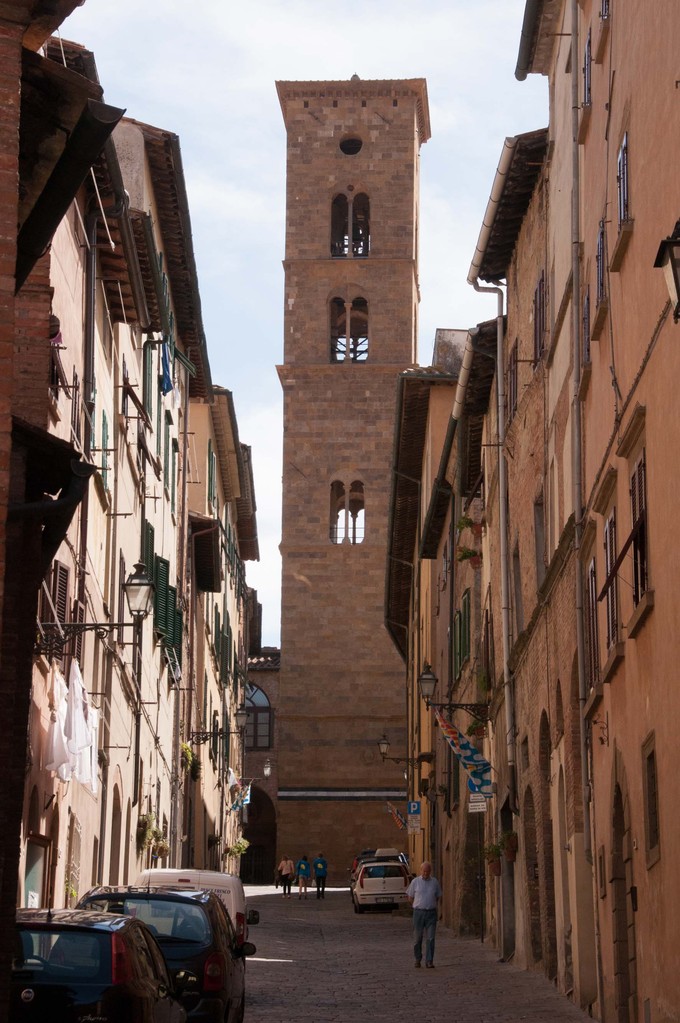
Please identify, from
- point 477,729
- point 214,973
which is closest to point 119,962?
point 214,973

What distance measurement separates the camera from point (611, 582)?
14312 mm

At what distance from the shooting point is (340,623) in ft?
203

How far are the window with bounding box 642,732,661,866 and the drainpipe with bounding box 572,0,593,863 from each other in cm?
344

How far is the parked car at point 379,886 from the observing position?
40375 mm

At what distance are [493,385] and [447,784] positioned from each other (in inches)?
437

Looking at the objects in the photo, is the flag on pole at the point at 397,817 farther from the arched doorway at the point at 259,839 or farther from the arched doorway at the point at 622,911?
the arched doorway at the point at 622,911

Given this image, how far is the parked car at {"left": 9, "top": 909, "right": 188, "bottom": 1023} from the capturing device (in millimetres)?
10078

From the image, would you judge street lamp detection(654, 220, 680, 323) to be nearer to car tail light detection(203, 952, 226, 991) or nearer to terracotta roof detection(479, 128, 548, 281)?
car tail light detection(203, 952, 226, 991)

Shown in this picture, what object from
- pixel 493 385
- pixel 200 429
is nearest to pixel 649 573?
pixel 493 385

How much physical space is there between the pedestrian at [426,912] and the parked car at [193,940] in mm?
7030

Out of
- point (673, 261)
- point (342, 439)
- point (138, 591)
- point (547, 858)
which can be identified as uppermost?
point (342, 439)

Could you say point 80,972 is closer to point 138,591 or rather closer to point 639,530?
point 639,530

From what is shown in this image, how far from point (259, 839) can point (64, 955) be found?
66.4 m

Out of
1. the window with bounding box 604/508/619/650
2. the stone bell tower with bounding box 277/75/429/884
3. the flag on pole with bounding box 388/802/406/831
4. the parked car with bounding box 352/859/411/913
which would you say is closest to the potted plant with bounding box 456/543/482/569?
the parked car with bounding box 352/859/411/913
